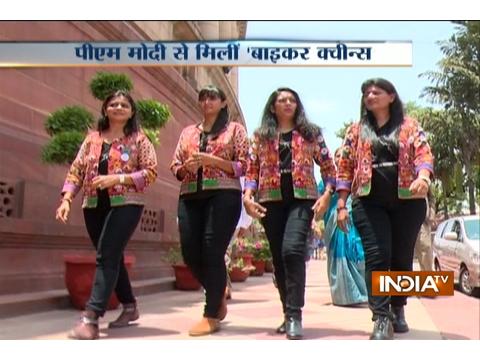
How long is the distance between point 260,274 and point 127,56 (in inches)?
378

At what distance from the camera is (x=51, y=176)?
631cm

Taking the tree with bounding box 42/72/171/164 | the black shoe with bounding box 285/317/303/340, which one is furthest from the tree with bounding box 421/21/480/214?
the black shoe with bounding box 285/317/303/340

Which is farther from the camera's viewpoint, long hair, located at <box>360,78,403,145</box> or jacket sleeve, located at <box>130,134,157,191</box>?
jacket sleeve, located at <box>130,134,157,191</box>

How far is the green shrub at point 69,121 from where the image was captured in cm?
527

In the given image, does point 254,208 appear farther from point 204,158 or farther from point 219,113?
point 219,113

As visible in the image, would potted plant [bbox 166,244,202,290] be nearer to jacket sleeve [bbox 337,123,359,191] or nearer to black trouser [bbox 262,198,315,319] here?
black trouser [bbox 262,198,315,319]

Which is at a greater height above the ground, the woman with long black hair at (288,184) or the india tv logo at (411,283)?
the woman with long black hair at (288,184)

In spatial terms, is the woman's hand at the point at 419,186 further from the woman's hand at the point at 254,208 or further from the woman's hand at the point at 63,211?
the woman's hand at the point at 63,211

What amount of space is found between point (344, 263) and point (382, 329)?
2522 millimetres

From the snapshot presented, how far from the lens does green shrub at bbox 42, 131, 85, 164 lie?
5.05 metres

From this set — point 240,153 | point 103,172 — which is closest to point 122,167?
point 103,172

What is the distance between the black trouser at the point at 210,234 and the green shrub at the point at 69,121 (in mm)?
1888

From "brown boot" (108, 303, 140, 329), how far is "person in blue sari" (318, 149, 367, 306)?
223cm

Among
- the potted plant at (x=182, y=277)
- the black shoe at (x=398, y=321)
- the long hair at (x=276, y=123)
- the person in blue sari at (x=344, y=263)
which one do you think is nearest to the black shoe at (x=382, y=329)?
the black shoe at (x=398, y=321)
